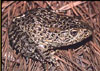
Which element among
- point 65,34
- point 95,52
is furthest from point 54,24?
point 95,52

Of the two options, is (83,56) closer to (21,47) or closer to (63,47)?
(63,47)

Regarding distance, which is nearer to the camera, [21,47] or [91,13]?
Result: [21,47]

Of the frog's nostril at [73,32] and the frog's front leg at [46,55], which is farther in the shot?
the frog's front leg at [46,55]

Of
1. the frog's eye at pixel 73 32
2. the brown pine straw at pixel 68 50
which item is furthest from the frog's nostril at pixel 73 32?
the brown pine straw at pixel 68 50

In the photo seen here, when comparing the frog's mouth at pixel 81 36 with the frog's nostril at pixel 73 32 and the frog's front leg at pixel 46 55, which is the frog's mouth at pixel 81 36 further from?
the frog's front leg at pixel 46 55

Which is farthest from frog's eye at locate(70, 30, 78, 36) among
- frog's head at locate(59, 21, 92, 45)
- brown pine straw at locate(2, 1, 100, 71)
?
brown pine straw at locate(2, 1, 100, 71)

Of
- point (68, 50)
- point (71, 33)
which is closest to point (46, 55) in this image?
point (68, 50)

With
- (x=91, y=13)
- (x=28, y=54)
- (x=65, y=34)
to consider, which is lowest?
(x=28, y=54)

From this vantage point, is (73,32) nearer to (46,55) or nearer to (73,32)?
(73,32)
